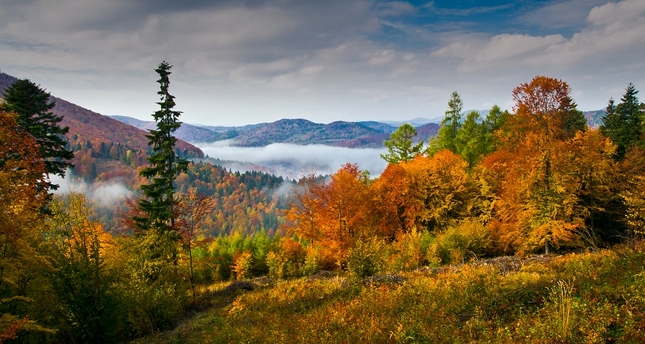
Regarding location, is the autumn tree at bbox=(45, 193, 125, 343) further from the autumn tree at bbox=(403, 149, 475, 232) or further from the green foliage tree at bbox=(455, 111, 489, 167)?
the green foliage tree at bbox=(455, 111, 489, 167)

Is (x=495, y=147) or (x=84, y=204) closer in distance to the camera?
(x=84, y=204)

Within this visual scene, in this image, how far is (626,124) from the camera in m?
36.0

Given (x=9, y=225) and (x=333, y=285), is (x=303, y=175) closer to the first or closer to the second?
(x=333, y=285)

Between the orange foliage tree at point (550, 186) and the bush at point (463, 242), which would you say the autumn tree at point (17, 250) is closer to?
the bush at point (463, 242)

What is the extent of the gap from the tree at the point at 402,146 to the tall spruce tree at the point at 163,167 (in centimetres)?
2590

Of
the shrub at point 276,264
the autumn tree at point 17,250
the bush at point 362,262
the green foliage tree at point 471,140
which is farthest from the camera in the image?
the green foliage tree at point 471,140

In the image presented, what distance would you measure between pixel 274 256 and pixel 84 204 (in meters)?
19.5

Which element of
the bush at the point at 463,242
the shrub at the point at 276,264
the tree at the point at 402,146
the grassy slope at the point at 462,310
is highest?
the tree at the point at 402,146

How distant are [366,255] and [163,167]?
1614 centimetres

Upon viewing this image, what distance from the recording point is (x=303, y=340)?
977 cm

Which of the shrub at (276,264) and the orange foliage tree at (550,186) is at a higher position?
the orange foliage tree at (550,186)

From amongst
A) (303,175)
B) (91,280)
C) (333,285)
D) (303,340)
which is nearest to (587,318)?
(303,340)

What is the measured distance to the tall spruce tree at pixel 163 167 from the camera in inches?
939

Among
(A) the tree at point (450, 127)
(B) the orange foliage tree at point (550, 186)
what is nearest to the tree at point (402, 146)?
(A) the tree at point (450, 127)
